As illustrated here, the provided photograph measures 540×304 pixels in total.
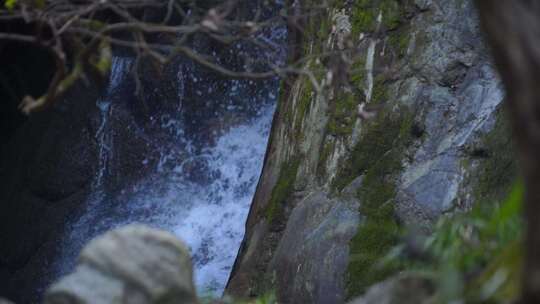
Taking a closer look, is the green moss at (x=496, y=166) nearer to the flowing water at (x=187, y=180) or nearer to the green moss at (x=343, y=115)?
the green moss at (x=343, y=115)

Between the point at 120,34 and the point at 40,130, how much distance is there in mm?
1666

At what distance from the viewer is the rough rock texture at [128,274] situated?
152 inches

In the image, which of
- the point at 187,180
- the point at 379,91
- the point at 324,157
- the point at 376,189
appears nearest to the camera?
the point at 376,189

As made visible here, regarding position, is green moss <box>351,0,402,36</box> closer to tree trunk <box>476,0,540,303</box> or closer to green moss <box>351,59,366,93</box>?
green moss <box>351,59,366,93</box>

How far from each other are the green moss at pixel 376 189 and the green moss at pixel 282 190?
26.7 inches

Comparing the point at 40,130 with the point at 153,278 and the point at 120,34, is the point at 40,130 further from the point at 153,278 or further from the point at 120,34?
the point at 153,278

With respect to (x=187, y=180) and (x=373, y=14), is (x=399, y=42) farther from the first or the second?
(x=187, y=180)

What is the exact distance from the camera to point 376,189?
673cm

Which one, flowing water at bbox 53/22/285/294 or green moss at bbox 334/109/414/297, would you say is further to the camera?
flowing water at bbox 53/22/285/294

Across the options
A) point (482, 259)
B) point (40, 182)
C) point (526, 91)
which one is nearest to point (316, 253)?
point (482, 259)

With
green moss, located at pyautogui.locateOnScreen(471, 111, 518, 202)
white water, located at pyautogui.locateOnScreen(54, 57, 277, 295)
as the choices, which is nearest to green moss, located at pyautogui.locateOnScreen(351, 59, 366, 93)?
green moss, located at pyautogui.locateOnScreen(471, 111, 518, 202)

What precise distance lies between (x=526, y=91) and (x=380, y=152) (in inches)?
165

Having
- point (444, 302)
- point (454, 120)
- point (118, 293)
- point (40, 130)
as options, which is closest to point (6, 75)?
point (40, 130)

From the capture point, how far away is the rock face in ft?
21.0
